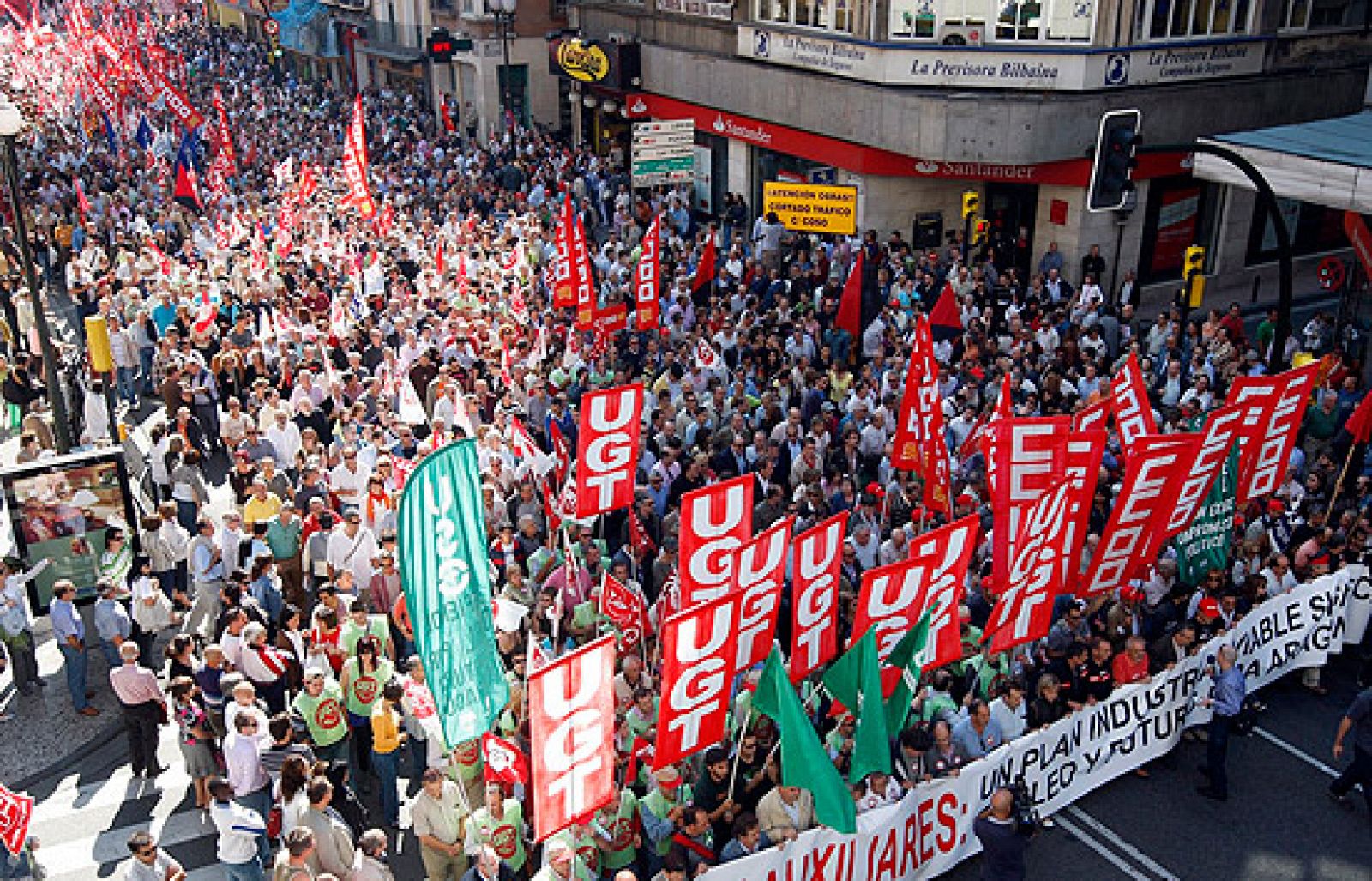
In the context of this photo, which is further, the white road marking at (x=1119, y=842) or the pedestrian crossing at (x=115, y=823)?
the pedestrian crossing at (x=115, y=823)

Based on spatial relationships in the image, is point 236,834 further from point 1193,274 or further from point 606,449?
point 1193,274

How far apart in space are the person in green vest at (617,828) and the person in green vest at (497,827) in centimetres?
56

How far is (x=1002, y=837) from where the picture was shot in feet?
28.2

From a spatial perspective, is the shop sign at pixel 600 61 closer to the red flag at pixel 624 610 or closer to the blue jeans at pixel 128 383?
the blue jeans at pixel 128 383

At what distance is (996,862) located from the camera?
873cm

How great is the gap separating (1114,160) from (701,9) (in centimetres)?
2005

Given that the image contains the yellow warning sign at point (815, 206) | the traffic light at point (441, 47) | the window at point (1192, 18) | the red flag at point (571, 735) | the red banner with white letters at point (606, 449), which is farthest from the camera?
the traffic light at point (441, 47)

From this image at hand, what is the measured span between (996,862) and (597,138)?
31.8m

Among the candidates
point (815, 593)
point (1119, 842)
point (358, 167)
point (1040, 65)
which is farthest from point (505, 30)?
point (1119, 842)

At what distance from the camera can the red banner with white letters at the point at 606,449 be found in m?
11.3

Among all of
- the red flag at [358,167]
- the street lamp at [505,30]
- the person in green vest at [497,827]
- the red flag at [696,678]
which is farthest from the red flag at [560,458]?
the street lamp at [505,30]

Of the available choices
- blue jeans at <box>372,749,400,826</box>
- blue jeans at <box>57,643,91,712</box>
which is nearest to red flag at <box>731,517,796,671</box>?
blue jeans at <box>372,749,400,826</box>

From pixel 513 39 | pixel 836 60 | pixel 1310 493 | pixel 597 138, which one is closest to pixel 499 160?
pixel 597 138

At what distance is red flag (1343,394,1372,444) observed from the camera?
13297 mm
